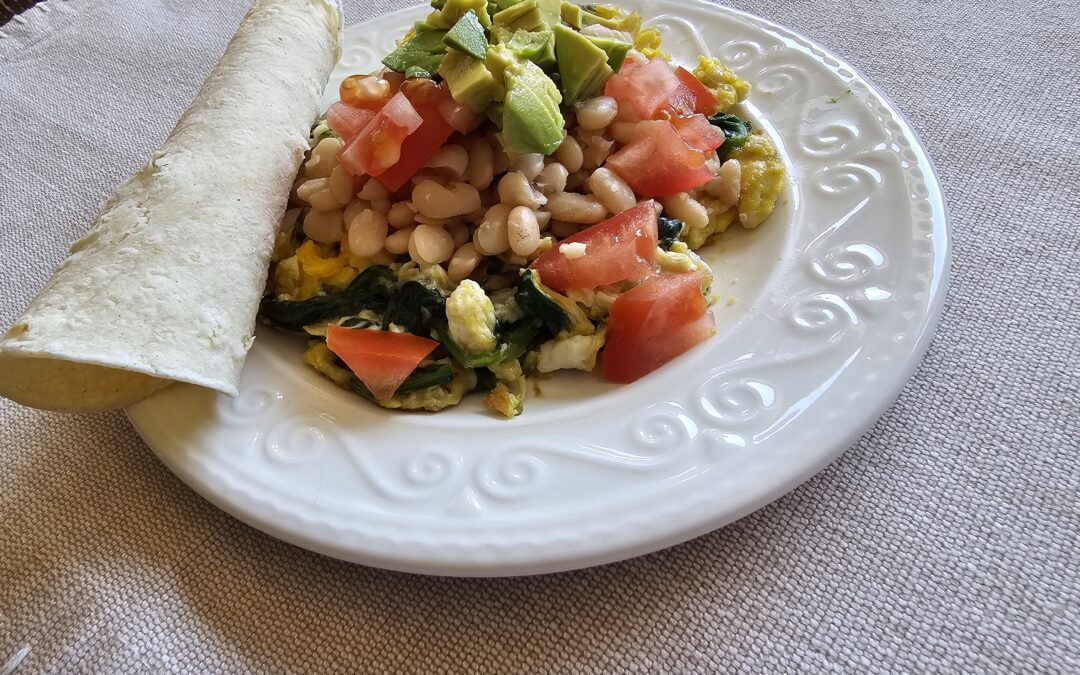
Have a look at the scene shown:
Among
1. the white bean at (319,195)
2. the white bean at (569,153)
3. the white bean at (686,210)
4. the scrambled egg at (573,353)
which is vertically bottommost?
the scrambled egg at (573,353)

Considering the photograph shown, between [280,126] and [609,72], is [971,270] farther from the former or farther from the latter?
[280,126]

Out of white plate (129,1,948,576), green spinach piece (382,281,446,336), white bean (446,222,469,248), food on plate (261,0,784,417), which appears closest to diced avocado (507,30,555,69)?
food on plate (261,0,784,417)

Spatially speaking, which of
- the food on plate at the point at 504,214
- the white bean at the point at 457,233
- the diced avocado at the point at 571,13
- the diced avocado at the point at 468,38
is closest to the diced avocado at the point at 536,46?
the food on plate at the point at 504,214

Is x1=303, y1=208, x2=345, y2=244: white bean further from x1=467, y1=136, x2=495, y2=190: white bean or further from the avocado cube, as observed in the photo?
the avocado cube

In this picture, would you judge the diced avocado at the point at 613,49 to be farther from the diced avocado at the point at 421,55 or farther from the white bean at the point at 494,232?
the white bean at the point at 494,232

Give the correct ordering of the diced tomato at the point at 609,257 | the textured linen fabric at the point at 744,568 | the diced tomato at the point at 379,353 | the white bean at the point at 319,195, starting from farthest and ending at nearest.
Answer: the white bean at the point at 319,195
the diced tomato at the point at 609,257
the diced tomato at the point at 379,353
the textured linen fabric at the point at 744,568

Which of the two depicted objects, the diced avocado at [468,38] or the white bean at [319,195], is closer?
the diced avocado at [468,38]
